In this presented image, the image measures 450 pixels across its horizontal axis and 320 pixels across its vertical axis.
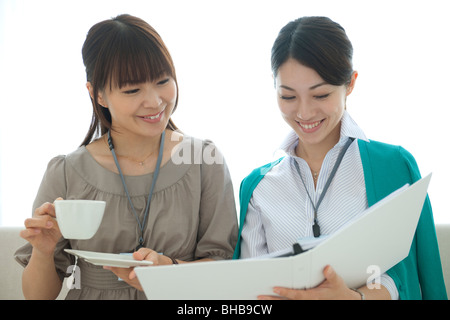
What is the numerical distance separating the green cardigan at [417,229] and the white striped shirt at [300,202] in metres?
0.04

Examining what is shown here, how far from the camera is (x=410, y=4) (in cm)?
307

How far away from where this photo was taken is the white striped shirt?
1.40 metres

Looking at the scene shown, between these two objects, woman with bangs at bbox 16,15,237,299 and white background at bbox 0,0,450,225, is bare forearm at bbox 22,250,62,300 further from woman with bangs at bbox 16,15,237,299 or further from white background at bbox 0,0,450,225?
white background at bbox 0,0,450,225

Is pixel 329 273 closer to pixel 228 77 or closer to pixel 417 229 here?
pixel 417 229

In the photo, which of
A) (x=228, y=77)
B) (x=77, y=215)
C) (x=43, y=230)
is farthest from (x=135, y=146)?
(x=228, y=77)

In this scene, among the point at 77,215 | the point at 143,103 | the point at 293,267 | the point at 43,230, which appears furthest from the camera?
the point at 143,103

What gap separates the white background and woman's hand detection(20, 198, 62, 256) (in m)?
1.96

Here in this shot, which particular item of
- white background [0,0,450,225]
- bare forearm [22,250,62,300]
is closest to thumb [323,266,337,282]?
bare forearm [22,250,62,300]

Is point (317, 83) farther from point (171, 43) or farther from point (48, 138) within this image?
point (48, 138)

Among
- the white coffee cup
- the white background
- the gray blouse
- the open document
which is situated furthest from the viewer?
the white background

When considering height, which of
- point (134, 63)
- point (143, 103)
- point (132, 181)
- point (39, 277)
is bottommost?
point (39, 277)

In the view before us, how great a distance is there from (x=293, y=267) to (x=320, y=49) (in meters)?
0.75

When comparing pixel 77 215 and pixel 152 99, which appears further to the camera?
pixel 152 99

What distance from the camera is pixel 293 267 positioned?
2.92 ft
